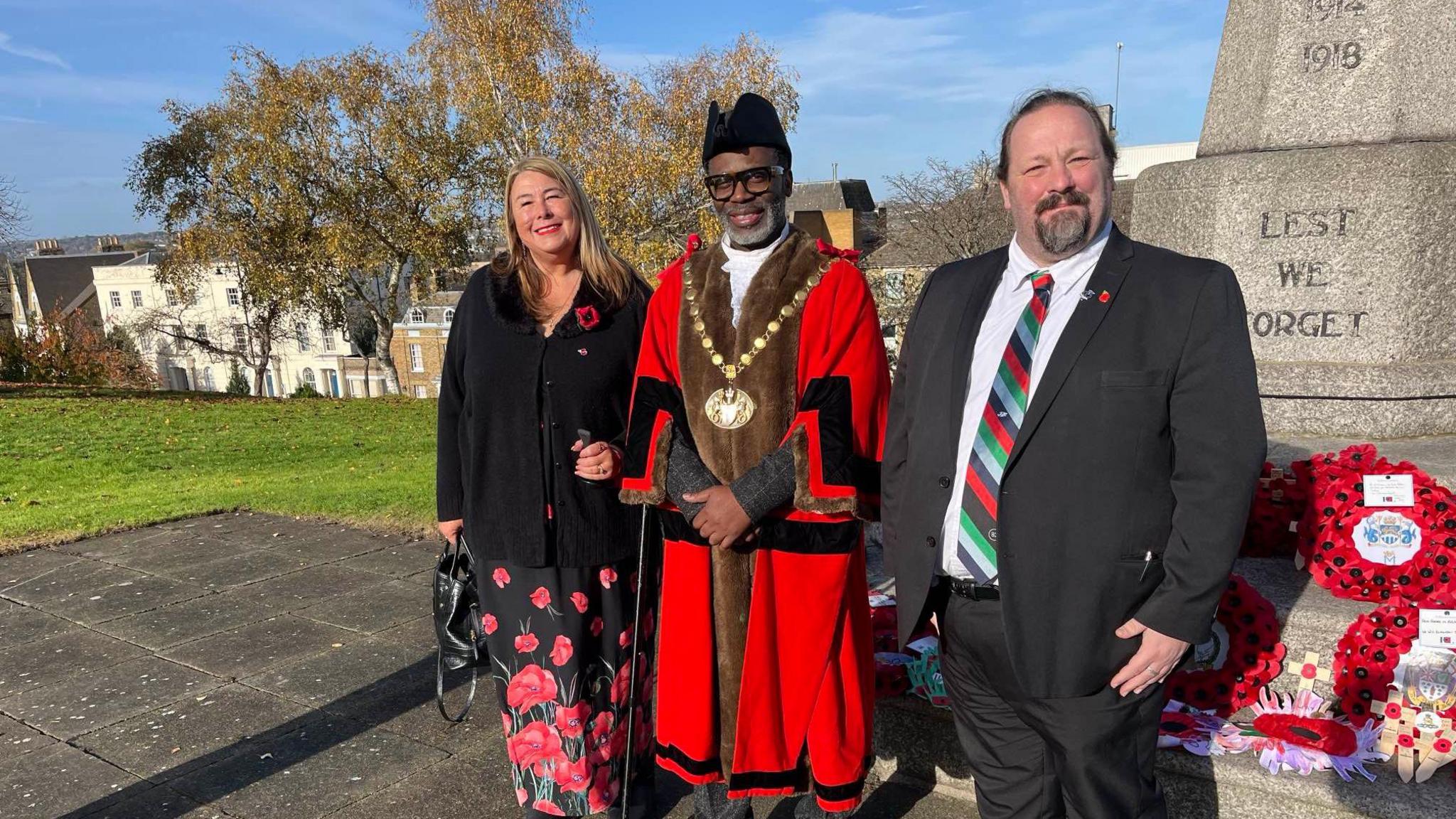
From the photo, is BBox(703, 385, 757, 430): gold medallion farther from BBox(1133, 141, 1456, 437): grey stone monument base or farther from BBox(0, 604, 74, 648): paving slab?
BBox(0, 604, 74, 648): paving slab

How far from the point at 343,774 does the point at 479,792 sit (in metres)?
0.58

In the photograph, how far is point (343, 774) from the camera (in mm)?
3605

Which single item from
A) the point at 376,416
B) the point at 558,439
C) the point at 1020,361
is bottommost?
the point at 376,416

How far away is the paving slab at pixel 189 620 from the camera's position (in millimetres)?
5105

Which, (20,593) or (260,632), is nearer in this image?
(260,632)

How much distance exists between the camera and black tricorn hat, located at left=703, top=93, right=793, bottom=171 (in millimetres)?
2789

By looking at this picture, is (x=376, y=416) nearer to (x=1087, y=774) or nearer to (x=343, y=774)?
(x=343, y=774)

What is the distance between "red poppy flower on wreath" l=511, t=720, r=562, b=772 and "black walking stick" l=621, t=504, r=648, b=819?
232 millimetres

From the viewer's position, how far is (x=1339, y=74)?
4.52m

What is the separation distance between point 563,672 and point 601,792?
1.53ft

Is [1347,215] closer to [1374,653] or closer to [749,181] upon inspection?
[1374,653]

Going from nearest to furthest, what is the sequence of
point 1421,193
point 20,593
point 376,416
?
point 1421,193
point 20,593
point 376,416

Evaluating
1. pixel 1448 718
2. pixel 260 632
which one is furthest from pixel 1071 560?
pixel 260 632

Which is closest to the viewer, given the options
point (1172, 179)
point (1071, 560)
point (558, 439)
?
point (1071, 560)
